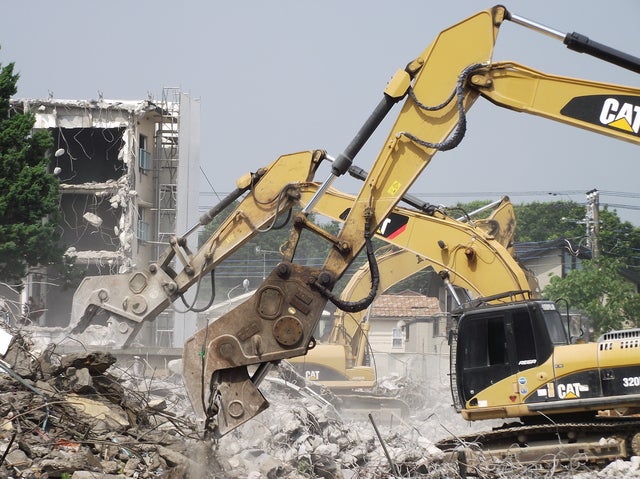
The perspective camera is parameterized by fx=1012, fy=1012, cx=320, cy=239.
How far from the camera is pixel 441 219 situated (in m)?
14.4

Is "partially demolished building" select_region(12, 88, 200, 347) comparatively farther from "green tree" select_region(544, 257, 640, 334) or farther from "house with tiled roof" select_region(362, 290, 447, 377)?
"green tree" select_region(544, 257, 640, 334)

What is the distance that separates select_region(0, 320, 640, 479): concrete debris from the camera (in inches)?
340

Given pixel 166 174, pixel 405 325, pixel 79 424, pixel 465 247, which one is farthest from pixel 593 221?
pixel 79 424

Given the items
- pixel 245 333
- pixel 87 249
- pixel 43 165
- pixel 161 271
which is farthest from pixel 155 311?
pixel 87 249

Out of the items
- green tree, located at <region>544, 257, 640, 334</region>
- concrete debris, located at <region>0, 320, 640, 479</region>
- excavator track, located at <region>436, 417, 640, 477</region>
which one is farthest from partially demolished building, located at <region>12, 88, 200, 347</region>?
excavator track, located at <region>436, 417, 640, 477</region>

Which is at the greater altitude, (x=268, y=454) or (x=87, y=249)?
(x=87, y=249)

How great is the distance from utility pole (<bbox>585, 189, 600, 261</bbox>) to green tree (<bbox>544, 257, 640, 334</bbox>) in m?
1.54

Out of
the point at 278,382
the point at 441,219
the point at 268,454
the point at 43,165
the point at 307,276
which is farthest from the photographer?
the point at 43,165

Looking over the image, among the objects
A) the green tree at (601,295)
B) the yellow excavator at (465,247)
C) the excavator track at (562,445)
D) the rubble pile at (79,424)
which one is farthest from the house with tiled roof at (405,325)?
the rubble pile at (79,424)

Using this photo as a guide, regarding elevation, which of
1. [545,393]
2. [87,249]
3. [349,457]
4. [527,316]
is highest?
[87,249]

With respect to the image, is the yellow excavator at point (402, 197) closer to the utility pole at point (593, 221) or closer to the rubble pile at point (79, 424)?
the rubble pile at point (79, 424)

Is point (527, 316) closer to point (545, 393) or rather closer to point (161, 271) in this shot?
point (545, 393)

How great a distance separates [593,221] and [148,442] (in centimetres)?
3395

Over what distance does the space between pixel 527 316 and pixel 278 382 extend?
6.86m
